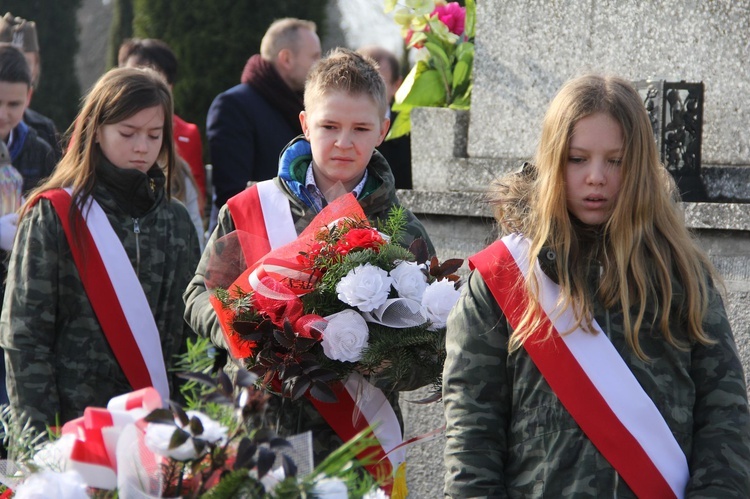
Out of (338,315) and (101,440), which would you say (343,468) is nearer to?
(101,440)

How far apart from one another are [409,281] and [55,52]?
71.6 feet

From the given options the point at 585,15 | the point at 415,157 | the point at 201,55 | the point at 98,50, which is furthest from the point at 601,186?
the point at 98,50

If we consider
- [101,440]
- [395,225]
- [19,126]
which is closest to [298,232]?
[395,225]

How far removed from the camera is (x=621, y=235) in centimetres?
262

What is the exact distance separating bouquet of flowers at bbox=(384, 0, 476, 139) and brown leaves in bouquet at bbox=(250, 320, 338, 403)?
2.79 m

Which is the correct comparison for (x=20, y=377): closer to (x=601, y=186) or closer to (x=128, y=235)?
(x=128, y=235)

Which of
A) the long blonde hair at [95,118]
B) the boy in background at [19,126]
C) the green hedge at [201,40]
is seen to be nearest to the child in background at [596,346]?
the long blonde hair at [95,118]

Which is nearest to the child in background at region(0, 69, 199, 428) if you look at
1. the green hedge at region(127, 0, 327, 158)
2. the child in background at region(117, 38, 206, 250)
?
the child in background at region(117, 38, 206, 250)

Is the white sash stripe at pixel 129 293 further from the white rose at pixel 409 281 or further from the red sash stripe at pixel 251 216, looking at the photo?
the white rose at pixel 409 281

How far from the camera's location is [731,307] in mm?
3949

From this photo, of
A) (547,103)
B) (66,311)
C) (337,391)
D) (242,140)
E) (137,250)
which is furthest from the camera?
(242,140)

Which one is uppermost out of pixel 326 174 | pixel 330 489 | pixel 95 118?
pixel 95 118

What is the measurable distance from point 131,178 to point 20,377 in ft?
2.55

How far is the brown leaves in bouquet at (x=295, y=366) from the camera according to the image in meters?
2.89
